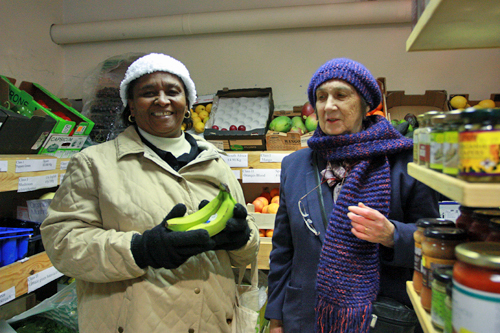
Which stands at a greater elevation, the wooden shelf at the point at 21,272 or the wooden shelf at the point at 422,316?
the wooden shelf at the point at 422,316

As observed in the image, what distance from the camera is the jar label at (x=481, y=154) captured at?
575 millimetres

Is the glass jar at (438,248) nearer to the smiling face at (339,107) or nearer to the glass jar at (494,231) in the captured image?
the glass jar at (494,231)

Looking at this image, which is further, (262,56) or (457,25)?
(262,56)

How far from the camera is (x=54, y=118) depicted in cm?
220

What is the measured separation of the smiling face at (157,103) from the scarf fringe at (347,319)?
1028 millimetres

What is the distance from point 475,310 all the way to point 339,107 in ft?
3.46

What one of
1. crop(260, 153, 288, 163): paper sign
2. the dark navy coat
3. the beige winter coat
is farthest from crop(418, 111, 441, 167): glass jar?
crop(260, 153, 288, 163): paper sign

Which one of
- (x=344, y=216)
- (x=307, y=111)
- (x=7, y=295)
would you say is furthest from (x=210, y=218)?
(x=307, y=111)

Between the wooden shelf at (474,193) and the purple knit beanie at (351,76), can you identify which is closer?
the wooden shelf at (474,193)

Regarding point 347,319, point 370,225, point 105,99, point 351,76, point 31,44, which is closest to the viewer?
point 370,225

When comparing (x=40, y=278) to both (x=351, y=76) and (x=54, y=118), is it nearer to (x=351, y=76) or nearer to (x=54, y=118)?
(x=54, y=118)

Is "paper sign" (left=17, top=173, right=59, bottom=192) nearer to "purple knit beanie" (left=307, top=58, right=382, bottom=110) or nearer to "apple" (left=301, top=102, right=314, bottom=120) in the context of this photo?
"purple knit beanie" (left=307, top=58, right=382, bottom=110)

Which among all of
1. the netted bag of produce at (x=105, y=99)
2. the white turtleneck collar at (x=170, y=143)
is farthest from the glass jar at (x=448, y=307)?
the netted bag of produce at (x=105, y=99)

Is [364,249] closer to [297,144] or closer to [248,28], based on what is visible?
[297,144]
